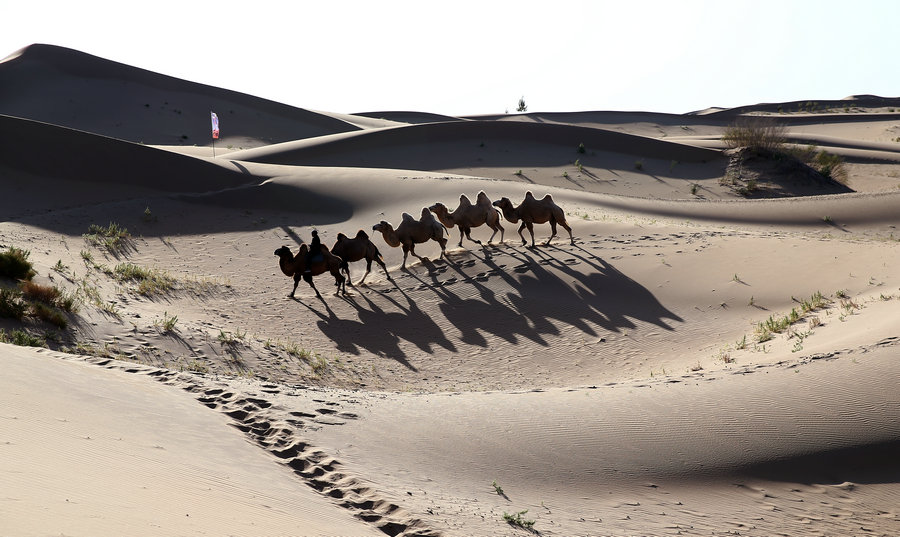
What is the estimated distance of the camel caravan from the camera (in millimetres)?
16172

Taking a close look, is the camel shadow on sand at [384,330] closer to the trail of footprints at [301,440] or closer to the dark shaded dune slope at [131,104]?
the trail of footprints at [301,440]

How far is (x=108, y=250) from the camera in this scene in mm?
19672

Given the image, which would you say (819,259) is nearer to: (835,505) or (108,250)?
(835,505)

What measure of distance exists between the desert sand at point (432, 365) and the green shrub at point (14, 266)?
0.67 metres

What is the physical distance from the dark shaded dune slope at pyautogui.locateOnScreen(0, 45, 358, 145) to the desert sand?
26.4 m

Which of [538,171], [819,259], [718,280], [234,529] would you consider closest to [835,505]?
[234,529]

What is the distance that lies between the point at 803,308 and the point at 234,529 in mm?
10844

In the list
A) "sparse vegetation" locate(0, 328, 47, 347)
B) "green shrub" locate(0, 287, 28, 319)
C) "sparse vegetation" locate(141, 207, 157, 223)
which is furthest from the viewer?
"sparse vegetation" locate(141, 207, 157, 223)

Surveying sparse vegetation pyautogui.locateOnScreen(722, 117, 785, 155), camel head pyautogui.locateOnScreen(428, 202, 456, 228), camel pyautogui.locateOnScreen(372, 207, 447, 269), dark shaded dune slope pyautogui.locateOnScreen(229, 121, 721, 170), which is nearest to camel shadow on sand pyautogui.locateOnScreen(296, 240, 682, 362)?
camel pyautogui.locateOnScreen(372, 207, 447, 269)

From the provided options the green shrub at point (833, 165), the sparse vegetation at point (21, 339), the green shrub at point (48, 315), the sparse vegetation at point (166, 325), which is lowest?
the sparse vegetation at point (166, 325)

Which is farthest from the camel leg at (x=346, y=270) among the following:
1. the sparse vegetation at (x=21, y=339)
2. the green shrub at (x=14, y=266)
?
the sparse vegetation at (x=21, y=339)

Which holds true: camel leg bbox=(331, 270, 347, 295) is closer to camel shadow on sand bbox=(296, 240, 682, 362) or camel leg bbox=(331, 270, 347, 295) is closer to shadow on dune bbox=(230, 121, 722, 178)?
camel shadow on sand bbox=(296, 240, 682, 362)

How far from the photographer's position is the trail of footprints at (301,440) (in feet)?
19.9

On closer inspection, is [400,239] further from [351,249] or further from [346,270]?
[346,270]
